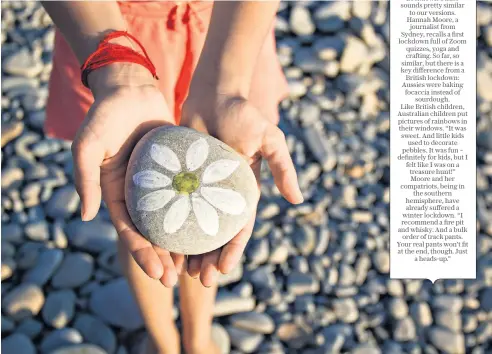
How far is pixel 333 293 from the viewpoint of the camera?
206cm

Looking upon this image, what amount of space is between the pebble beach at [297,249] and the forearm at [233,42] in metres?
0.88

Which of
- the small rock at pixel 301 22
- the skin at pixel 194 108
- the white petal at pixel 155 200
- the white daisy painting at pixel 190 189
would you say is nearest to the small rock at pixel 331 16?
the small rock at pixel 301 22

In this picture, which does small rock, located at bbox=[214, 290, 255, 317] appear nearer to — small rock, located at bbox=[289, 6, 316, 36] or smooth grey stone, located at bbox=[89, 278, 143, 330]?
smooth grey stone, located at bbox=[89, 278, 143, 330]

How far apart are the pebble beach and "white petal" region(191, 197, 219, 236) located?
2.36ft

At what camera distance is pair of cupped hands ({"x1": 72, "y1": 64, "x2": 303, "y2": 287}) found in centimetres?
126

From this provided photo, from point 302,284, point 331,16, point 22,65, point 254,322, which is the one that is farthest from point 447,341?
point 22,65

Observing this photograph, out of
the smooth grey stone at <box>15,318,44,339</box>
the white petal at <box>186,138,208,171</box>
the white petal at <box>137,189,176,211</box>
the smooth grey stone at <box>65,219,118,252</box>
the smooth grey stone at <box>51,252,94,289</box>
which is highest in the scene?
the white petal at <box>186,138,208,171</box>

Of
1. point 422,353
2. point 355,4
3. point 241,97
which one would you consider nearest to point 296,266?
point 422,353

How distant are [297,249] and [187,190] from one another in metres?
0.91

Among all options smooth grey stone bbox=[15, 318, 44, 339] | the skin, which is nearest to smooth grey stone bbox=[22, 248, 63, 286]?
smooth grey stone bbox=[15, 318, 44, 339]

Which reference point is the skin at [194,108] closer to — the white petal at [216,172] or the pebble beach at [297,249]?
the white petal at [216,172]

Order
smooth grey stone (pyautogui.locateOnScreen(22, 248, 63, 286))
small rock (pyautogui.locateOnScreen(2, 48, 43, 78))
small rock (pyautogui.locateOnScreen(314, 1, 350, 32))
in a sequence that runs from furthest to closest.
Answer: small rock (pyautogui.locateOnScreen(314, 1, 350, 32)) < small rock (pyautogui.locateOnScreen(2, 48, 43, 78)) < smooth grey stone (pyautogui.locateOnScreen(22, 248, 63, 286))

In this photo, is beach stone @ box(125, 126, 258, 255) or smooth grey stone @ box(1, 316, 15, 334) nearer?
beach stone @ box(125, 126, 258, 255)

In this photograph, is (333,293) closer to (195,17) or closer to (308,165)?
(308,165)
